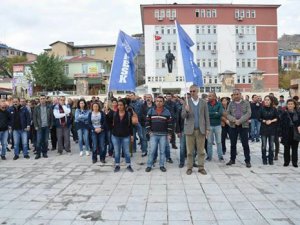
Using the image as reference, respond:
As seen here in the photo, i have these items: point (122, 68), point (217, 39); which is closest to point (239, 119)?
point (122, 68)

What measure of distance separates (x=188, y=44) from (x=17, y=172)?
18.5 feet

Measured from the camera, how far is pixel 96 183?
7.48m

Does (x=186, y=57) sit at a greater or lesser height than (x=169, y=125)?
greater

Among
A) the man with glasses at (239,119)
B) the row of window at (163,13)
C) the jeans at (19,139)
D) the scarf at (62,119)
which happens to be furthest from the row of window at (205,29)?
the man with glasses at (239,119)

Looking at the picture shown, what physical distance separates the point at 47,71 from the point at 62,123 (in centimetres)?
4576

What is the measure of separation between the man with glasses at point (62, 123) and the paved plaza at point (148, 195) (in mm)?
2378

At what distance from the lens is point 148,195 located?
21.2ft

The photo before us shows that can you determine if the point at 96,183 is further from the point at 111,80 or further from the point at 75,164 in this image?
the point at 111,80

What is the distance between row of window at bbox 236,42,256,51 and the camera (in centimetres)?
6006

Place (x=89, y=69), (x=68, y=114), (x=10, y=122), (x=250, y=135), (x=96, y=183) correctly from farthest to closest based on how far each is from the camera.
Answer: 1. (x=89, y=69)
2. (x=250, y=135)
3. (x=68, y=114)
4. (x=10, y=122)
5. (x=96, y=183)

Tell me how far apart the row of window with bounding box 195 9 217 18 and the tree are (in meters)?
24.5

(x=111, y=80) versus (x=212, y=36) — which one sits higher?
(x=212, y=36)

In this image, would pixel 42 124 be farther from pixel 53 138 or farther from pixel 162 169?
pixel 162 169

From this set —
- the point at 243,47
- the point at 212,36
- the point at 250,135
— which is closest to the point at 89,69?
the point at 212,36
